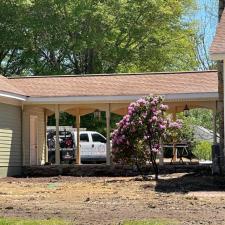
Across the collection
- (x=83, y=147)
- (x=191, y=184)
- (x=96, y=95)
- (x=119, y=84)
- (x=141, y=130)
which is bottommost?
(x=191, y=184)

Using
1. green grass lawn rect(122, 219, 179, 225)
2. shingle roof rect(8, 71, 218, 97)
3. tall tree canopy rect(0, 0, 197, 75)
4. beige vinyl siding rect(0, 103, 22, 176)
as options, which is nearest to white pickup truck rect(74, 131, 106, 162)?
shingle roof rect(8, 71, 218, 97)

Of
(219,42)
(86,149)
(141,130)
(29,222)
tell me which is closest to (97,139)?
(86,149)

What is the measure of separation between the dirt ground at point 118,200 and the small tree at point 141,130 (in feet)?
3.56

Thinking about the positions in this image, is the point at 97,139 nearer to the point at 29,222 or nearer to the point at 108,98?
the point at 108,98

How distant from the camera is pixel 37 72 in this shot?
4309 cm

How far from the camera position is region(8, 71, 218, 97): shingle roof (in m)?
25.1

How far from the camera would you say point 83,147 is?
30.5 metres

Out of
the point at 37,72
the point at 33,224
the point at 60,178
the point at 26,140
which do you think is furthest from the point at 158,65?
the point at 33,224

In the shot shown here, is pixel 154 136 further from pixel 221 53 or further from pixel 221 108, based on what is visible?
pixel 221 53

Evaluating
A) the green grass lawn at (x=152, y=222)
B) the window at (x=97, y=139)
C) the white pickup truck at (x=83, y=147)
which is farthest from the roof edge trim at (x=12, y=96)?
the green grass lawn at (x=152, y=222)

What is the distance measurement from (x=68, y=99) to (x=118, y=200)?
448 inches

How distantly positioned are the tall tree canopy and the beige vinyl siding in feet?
50.9

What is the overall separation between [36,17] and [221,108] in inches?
915

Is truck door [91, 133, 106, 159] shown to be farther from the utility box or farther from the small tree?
the utility box
